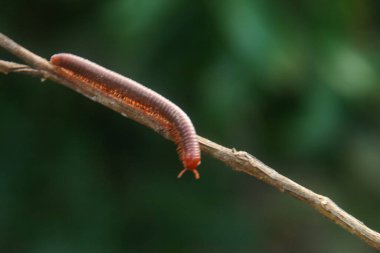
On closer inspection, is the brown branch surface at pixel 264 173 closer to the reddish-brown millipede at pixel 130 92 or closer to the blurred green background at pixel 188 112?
the reddish-brown millipede at pixel 130 92

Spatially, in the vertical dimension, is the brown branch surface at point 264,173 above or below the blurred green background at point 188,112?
below

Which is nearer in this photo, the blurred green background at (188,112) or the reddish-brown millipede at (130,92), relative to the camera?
the reddish-brown millipede at (130,92)

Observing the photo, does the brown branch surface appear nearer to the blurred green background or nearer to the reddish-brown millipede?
the reddish-brown millipede

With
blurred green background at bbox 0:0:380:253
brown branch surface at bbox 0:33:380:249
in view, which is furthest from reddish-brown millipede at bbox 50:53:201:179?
blurred green background at bbox 0:0:380:253

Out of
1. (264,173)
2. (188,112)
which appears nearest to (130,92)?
(264,173)

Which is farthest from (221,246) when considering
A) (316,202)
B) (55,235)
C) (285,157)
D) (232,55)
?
(316,202)

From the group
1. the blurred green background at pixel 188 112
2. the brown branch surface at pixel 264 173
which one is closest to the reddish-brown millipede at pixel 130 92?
the brown branch surface at pixel 264 173
